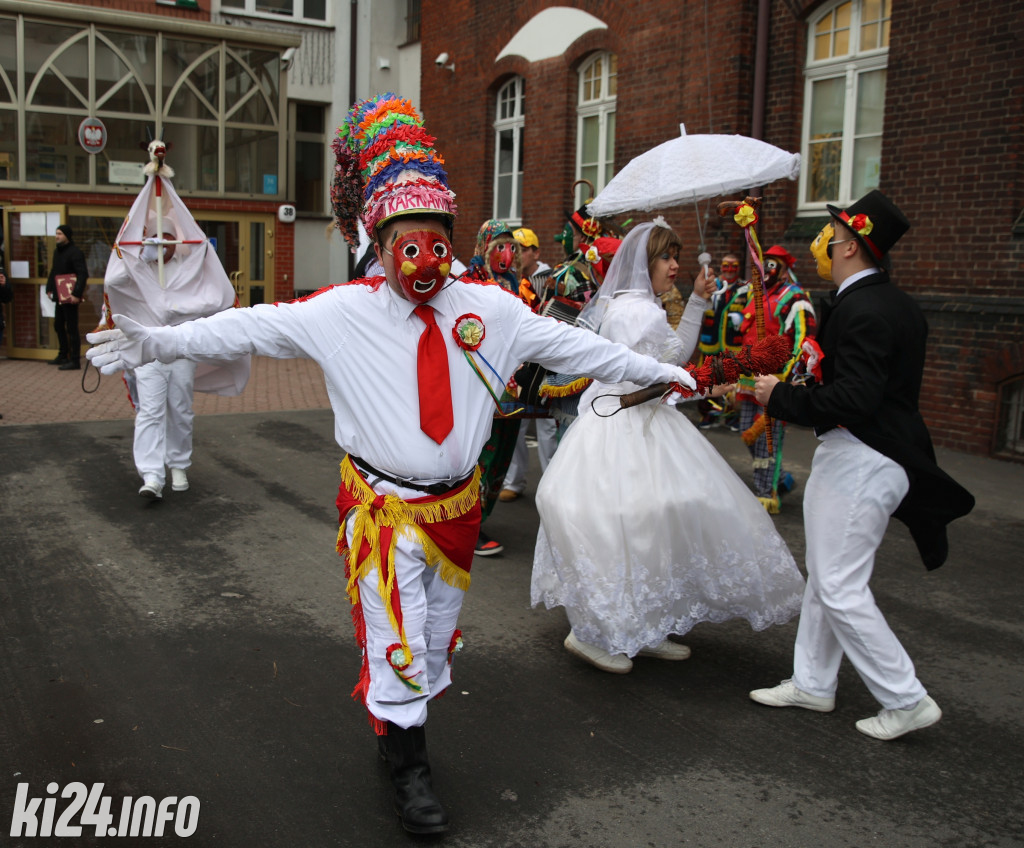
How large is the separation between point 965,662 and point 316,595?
3274 millimetres

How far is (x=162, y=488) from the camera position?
7.07m

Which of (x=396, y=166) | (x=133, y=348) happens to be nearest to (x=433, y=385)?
(x=396, y=166)

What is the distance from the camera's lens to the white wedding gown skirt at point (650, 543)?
4.10 metres

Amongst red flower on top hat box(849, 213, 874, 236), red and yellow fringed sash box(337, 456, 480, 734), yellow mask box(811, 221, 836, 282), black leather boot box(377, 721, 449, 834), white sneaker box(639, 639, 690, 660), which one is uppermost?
red flower on top hat box(849, 213, 874, 236)

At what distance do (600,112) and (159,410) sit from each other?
8775mm

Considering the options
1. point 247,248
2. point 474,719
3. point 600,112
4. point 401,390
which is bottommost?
point 474,719

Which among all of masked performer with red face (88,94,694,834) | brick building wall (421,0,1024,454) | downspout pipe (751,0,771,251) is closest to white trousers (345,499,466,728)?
masked performer with red face (88,94,694,834)

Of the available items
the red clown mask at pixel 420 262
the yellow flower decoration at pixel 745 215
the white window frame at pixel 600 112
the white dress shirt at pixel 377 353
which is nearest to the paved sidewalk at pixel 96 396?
the white window frame at pixel 600 112

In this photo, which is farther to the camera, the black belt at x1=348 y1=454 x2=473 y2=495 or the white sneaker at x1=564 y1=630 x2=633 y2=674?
the white sneaker at x1=564 y1=630 x2=633 y2=674

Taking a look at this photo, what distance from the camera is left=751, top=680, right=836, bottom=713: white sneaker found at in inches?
155


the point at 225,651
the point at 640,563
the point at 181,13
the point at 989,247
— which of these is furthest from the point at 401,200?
the point at 181,13

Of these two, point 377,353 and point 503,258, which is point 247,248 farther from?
point 377,353

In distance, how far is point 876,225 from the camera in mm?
3645

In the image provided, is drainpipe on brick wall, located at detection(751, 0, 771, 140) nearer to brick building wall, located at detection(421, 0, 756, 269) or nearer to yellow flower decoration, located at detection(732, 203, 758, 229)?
brick building wall, located at detection(421, 0, 756, 269)
